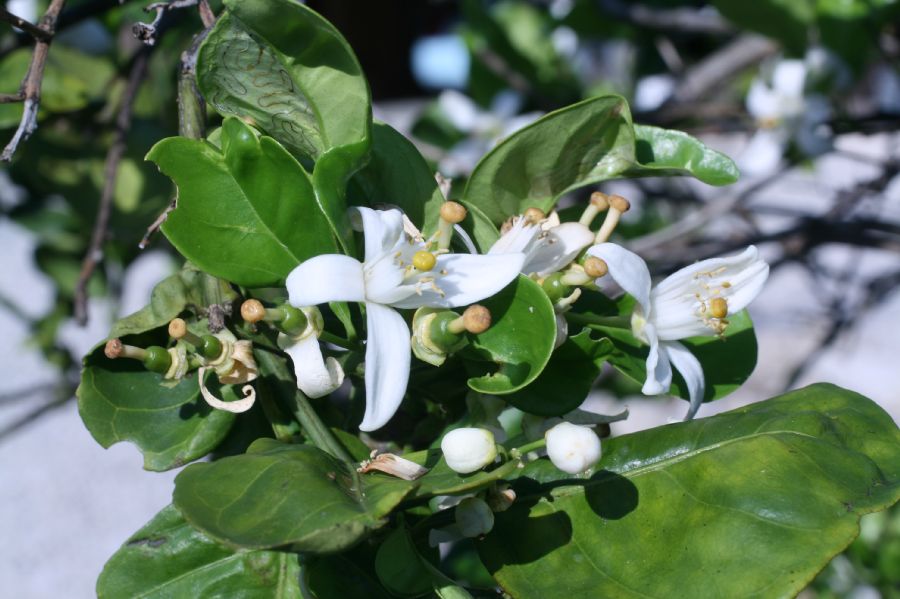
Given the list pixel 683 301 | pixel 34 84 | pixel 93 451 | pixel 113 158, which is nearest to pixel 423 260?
pixel 683 301

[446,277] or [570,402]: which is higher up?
[446,277]

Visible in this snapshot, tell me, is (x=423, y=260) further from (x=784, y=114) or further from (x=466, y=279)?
(x=784, y=114)

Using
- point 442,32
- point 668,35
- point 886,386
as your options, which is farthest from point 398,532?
point 442,32

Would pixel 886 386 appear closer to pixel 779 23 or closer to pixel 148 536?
pixel 779 23

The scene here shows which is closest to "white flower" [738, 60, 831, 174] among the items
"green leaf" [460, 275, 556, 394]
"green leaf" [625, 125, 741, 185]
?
"green leaf" [625, 125, 741, 185]

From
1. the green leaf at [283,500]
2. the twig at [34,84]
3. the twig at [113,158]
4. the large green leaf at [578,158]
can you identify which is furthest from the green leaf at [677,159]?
the twig at [113,158]

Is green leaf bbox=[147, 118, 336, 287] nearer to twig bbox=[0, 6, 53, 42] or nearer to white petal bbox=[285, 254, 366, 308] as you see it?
white petal bbox=[285, 254, 366, 308]
